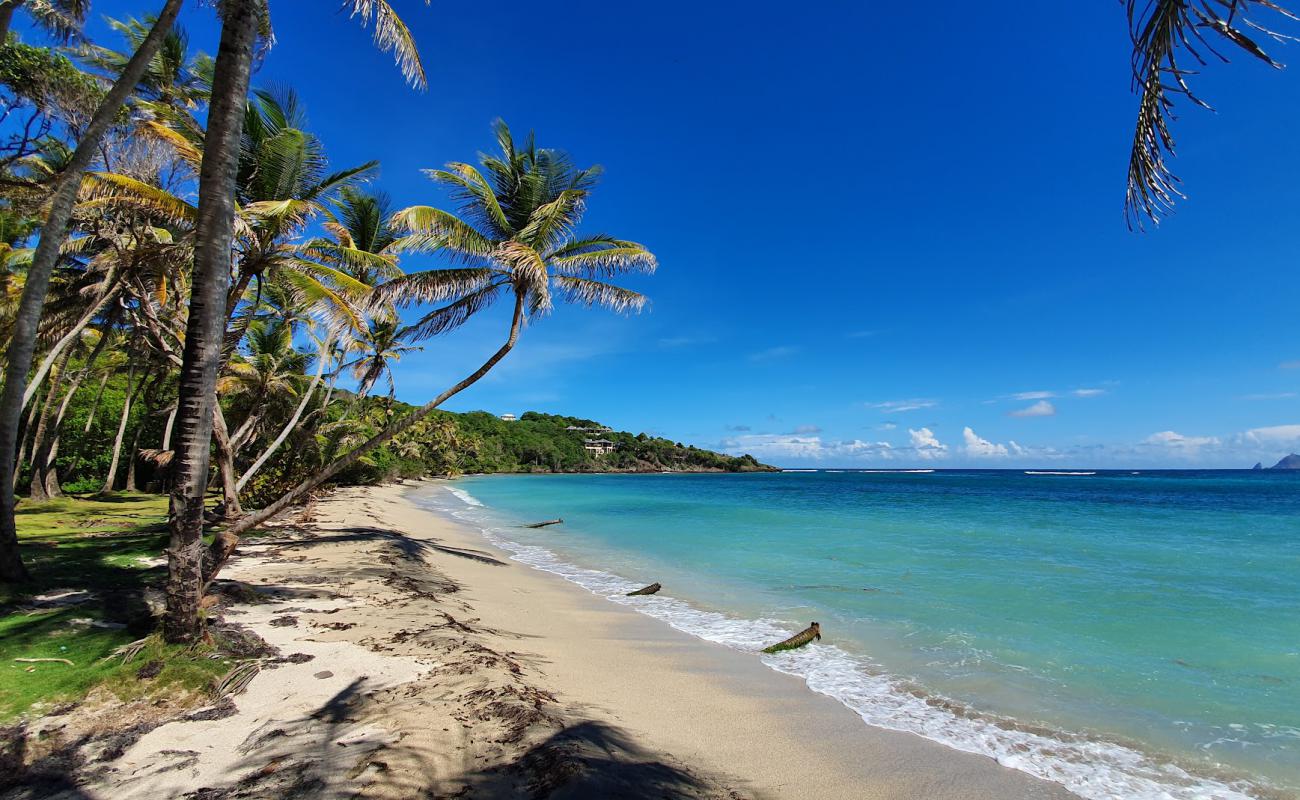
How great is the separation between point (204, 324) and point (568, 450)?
302 feet

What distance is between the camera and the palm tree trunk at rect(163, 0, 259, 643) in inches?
155

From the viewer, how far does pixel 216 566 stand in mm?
4375

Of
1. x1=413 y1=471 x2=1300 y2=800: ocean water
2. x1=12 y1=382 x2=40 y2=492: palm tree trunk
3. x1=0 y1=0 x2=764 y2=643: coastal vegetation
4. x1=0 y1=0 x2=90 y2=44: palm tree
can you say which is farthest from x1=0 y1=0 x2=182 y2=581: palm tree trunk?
x1=12 y1=382 x2=40 y2=492: palm tree trunk

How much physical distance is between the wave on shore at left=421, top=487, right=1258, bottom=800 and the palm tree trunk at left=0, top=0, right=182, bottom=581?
7.05m

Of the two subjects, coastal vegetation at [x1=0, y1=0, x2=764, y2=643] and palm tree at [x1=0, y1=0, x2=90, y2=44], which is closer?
coastal vegetation at [x1=0, y1=0, x2=764, y2=643]

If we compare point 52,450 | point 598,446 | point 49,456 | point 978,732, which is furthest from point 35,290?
point 598,446

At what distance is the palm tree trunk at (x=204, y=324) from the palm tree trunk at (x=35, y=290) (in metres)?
1.89

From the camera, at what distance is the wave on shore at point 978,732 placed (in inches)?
145

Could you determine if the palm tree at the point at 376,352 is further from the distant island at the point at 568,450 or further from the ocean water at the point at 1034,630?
the distant island at the point at 568,450

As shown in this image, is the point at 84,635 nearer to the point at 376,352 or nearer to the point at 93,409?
the point at 376,352

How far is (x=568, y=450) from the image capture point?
3735 inches

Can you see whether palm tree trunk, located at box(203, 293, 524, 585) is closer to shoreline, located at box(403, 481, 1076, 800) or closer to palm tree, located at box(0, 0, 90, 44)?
shoreline, located at box(403, 481, 1076, 800)

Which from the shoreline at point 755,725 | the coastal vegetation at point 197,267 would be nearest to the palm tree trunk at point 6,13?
the coastal vegetation at point 197,267

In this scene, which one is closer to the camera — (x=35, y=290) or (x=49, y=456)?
(x=35, y=290)
